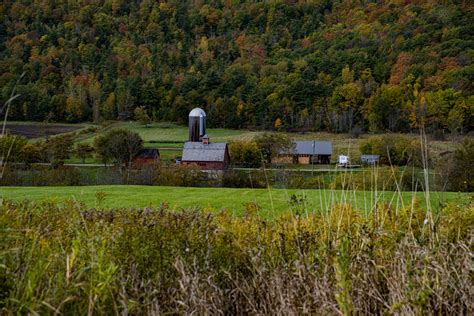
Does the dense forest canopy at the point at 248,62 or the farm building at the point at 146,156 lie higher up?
the dense forest canopy at the point at 248,62

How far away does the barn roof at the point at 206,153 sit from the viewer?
4019cm

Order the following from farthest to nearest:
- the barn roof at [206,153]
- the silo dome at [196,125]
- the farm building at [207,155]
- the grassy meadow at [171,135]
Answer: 1. the grassy meadow at [171,135]
2. the silo dome at [196,125]
3. the barn roof at [206,153]
4. the farm building at [207,155]

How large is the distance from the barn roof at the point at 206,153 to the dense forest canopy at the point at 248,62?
30.8 m

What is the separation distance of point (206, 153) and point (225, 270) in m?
37.6

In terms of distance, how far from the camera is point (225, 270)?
3.42 m

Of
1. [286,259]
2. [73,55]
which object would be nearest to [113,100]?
[73,55]

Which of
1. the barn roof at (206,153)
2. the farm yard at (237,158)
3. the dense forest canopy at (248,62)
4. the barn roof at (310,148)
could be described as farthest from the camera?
the dense forest canopy at (248,62)

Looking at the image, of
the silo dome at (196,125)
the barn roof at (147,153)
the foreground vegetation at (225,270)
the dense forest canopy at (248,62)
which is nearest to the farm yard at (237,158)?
the foreground vegetation at (225,270)

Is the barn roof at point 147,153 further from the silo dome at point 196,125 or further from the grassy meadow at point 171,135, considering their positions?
the silo dome at point 196,125

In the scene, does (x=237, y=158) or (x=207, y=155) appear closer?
(x=207, y=155)

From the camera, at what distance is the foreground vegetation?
2680mm

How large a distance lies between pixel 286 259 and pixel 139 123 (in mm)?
70877

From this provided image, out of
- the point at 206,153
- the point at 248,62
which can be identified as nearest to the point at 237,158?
the point at 206,153

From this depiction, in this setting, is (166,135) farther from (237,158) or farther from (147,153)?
(237,158)
